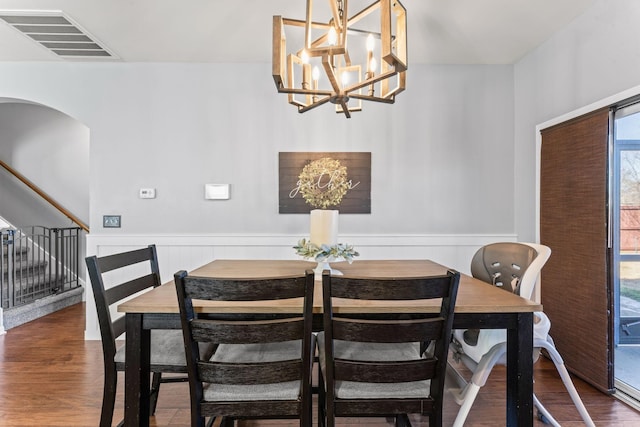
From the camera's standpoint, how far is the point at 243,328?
1.24m

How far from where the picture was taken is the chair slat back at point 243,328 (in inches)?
47.1

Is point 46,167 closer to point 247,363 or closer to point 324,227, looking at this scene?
point 324,227

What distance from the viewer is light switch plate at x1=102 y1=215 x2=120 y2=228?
3.31 meters

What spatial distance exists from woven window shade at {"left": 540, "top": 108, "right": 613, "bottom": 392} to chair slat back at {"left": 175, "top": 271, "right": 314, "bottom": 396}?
6.93 feet

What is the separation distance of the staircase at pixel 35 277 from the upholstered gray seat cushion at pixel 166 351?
2.75 m

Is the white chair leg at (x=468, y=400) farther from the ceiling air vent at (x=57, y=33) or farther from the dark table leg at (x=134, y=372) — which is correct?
the ceiling air vent at (x=57, y=33)

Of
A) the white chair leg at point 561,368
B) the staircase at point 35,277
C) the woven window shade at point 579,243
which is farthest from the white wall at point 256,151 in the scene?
the white chair leg at point 561,368

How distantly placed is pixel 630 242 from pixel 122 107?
423 cm

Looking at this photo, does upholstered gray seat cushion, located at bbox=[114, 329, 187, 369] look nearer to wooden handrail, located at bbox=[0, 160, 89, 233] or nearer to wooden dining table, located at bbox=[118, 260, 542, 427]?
wooden dining table, located at bbox=[118, 260, 542, 427]

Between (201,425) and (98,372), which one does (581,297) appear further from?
(98,372)

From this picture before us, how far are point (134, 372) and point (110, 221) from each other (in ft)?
7.69

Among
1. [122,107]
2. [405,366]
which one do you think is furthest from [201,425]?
[122,107]

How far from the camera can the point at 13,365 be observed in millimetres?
2662

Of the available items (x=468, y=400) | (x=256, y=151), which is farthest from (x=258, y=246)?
(x=468, y=400)
